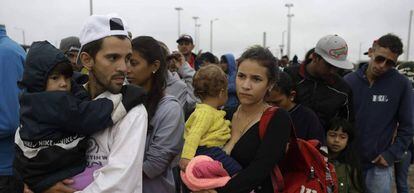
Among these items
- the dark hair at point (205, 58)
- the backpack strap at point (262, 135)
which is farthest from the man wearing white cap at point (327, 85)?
the dark hair at point (205, 58)

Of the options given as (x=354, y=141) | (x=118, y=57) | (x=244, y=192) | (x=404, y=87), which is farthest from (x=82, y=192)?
(x=404, y=87)

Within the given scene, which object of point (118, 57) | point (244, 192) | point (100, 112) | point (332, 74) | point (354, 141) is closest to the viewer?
point (100, 112)

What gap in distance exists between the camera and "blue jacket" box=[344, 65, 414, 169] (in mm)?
3785

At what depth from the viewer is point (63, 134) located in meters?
1.79

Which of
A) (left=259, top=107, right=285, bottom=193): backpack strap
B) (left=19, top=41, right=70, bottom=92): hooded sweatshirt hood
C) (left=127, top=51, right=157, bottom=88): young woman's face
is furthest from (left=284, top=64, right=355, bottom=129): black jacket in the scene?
(left=19, top=41, right=70, bottom=92): hooded sweatshirt hood

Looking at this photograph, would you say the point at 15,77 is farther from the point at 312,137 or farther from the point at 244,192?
the point at 312,137

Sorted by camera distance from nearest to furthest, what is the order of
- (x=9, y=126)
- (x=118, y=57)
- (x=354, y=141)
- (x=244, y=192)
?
(x=118, y=57), (x=244, y=192), (x=9, y=126), (x=354, y=141)

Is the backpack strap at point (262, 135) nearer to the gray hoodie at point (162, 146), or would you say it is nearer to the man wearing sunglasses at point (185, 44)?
the gray hoodie at point (162, 146)

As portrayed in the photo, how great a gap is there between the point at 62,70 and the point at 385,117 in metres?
→ 3.27

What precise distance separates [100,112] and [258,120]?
1.04 meters

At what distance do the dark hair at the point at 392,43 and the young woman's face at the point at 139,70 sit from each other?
2.43 m

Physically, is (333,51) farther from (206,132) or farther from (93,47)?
(93,47)

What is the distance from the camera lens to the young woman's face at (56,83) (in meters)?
1.90

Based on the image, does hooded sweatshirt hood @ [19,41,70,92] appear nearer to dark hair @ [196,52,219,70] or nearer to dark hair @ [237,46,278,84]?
dark hair @ [237,46,278,84]
